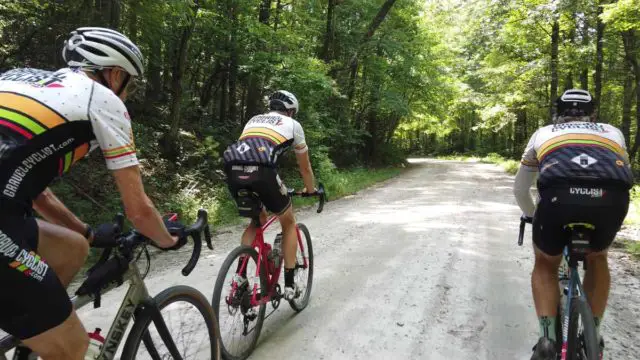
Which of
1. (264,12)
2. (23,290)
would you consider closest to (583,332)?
(23,290)

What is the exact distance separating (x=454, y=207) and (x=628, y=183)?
7.84m

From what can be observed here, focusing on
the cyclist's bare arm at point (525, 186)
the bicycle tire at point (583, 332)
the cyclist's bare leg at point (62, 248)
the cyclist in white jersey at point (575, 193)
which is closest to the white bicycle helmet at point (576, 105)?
the cyclist in white jersey at point (575, 193)

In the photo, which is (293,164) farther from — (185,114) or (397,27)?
(397,27)

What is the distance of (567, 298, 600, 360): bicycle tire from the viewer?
220cm

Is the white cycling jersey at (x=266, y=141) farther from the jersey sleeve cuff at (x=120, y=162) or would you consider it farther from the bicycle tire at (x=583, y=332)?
the bicycle tire at (x=583, y=332)

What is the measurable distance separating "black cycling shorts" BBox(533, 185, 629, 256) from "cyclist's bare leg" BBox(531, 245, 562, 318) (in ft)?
0.75

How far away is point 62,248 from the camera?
6.44ft

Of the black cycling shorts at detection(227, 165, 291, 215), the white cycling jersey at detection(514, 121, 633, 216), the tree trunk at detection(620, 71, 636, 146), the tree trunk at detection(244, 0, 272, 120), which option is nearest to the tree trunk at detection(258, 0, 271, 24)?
the tree trunk at detection(244, 0, 272, 120)

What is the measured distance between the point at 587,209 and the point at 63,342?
9.12 ft

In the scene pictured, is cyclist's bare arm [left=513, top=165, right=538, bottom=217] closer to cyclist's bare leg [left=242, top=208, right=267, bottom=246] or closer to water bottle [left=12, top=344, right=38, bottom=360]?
cyclist's bare leg [left=242, top=208, right=267, bottom=246]

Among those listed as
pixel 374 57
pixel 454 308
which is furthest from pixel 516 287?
pixel 374 57

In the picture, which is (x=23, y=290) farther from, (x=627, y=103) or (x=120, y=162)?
(x=627, y=103)

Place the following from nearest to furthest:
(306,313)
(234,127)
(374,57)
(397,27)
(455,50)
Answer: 1. (306,313)
2. (234,127)
3. (374,57)
4. (397,27)
5. (455,50)

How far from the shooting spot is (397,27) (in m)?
22.0
